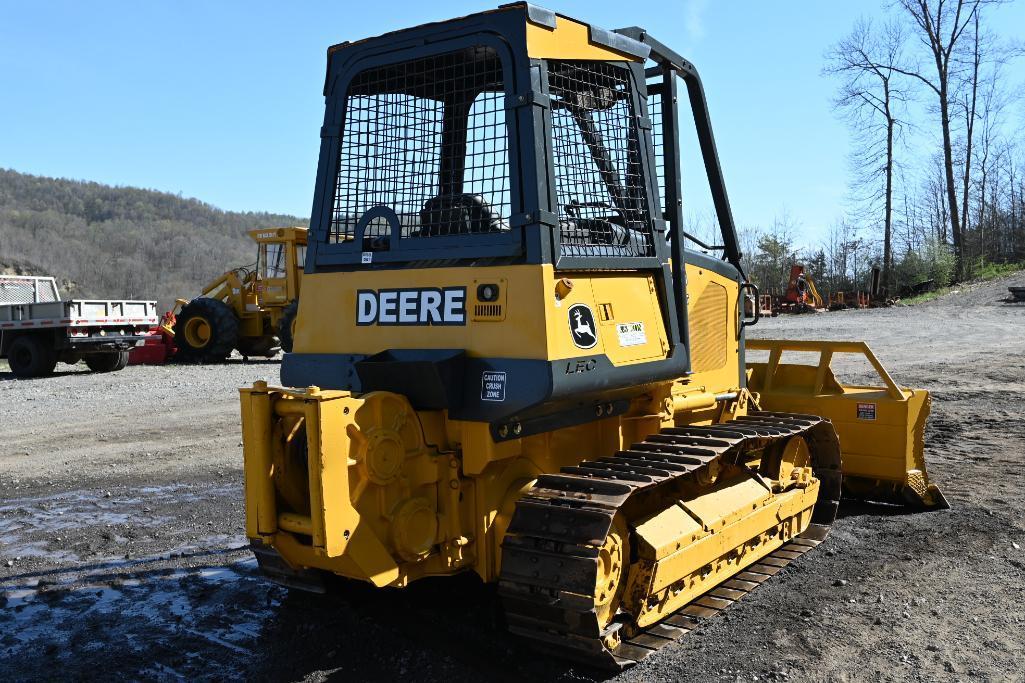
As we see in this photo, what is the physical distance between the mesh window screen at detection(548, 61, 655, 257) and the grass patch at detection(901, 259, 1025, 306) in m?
28.4

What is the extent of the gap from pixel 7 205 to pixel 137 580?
2920 inches

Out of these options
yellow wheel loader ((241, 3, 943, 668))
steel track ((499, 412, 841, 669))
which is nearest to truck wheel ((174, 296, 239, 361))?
yellow wheel loader ((241, 3, 943, 668))

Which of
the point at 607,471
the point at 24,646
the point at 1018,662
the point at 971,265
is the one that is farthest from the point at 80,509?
the point at 971,265

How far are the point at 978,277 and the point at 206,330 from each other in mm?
27966

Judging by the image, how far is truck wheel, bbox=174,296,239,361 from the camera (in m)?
20.0

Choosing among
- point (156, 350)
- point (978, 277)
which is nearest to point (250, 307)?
point (156, 350)

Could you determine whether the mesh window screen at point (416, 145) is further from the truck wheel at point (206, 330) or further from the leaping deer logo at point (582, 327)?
the truck wheel at point (206, 330)

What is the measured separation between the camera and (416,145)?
4.55 metres

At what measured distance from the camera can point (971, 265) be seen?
34125mm

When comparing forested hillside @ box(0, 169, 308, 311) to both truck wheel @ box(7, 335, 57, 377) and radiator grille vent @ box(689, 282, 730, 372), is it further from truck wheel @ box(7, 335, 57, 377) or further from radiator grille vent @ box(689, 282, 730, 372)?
radiator grille vent @ box(689, 282, 730, 372)

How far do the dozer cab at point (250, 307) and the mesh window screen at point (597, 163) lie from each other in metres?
14.4

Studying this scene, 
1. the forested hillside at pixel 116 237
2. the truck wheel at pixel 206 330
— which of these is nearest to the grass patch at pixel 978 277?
the truck wheel at pixel 206 330

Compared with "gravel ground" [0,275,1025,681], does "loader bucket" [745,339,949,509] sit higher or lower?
higher

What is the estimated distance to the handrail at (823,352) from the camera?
6776mm
